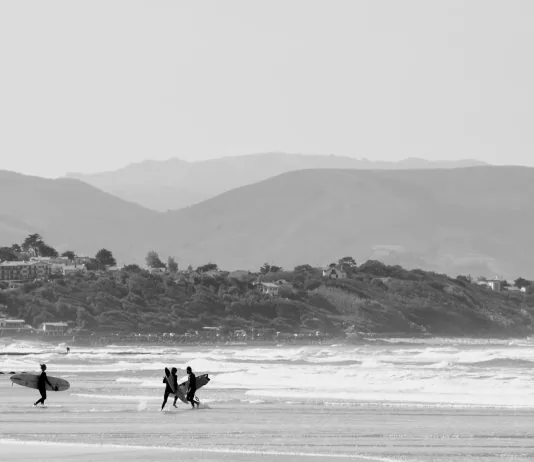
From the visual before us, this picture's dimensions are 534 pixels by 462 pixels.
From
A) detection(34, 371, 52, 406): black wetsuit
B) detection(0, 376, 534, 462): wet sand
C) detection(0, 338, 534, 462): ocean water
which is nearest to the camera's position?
detection(0, 376, 534, 462): wet sand

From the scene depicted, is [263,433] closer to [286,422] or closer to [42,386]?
[286,422]

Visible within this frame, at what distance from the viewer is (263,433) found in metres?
40.3

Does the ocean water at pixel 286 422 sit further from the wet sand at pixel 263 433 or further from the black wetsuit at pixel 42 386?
the black wetsuit at pixel 42 386

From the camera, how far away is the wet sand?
3512 centimetres

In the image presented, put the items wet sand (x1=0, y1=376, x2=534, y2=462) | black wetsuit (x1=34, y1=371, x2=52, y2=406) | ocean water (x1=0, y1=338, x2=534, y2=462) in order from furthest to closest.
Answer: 1. black wetsuit (x1=34, y1=371, x2=52, y2=406)
2. ocean water (x1=0, y1=338, x2=534, y2=462)
3. wet sand (x1=0, y1=376, x2=534, y2=462)

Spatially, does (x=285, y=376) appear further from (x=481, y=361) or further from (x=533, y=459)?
(x=533, y=459)

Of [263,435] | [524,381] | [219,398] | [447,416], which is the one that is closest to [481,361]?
[524,381]

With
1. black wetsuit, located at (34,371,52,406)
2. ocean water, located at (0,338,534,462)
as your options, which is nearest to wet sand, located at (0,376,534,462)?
ocean water, located at (0,338,534,462)

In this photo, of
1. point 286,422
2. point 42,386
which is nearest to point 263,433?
point 286,422

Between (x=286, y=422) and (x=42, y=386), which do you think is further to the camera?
(x=42, y=386)

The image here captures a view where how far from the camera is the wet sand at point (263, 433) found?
3512 cm

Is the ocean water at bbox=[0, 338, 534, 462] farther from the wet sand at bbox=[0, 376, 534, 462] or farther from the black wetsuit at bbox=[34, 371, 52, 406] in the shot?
the black wetsuit at bbox=[34, 371, 52, 406]

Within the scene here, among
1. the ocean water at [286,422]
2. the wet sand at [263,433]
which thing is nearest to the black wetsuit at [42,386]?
the ocean water at [286,422]

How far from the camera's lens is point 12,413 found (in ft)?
156
